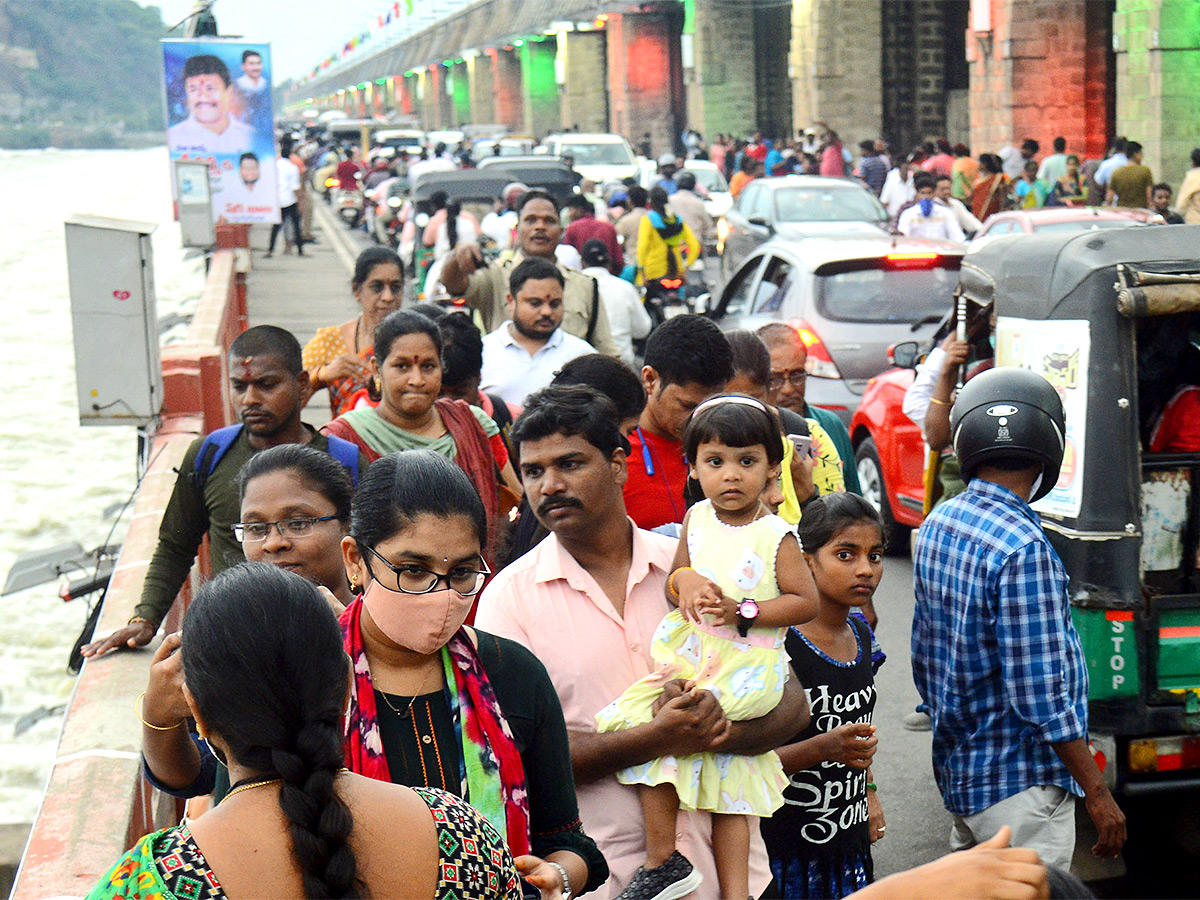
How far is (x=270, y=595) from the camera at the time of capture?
6.86ft

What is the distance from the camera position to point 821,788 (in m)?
3.89

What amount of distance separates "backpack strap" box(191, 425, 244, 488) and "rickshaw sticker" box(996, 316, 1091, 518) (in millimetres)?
2567

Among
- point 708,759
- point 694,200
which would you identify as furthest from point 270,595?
point 694,200

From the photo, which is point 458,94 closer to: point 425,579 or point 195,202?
point 195,202

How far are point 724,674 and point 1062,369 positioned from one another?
6.64ft

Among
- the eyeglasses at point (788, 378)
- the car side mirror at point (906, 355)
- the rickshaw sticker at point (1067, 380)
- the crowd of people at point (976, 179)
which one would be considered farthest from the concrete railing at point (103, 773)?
the crowd of people at point (976, 179)

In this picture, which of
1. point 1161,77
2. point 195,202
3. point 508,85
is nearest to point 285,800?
point 195,202

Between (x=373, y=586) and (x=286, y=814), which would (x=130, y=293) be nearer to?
(x=373, y=586)

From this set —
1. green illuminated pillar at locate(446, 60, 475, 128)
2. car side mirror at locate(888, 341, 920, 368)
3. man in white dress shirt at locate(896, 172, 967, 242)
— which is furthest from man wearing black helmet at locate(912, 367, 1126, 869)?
green illuminated pillar at locate(446, 60, 475, 128)

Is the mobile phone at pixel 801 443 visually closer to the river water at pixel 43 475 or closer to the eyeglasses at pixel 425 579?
the eyeglasses at pixel 425 579

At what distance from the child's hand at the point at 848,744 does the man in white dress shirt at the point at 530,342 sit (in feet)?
10.4

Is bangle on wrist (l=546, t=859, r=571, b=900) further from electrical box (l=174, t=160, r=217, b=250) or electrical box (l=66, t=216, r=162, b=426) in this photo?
electrical box (l=174, t=160, r=217, b=250)

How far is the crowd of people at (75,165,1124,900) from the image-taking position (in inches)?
80.1

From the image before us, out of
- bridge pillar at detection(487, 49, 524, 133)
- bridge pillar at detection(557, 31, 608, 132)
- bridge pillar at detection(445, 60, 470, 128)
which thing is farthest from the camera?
bridge pillar at detection(445, 60, 470, 128)
